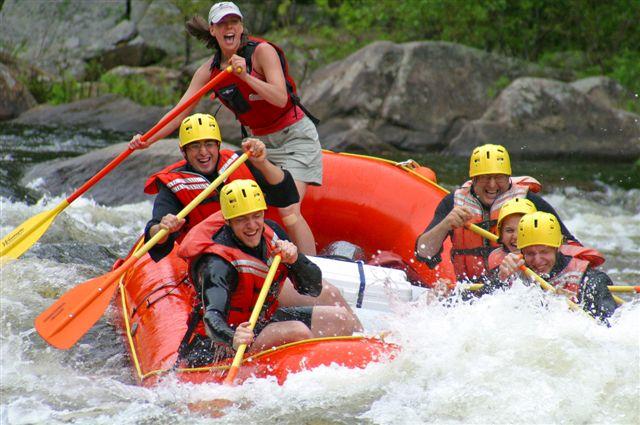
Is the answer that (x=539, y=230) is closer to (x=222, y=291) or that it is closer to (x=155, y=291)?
(x=222, y=291)

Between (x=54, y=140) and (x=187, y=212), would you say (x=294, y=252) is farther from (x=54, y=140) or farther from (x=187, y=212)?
(x=54, y=140)

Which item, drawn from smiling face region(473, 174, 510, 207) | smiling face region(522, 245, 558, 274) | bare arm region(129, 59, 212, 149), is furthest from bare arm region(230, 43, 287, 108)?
smiling face region(522, 245, 558, 274)

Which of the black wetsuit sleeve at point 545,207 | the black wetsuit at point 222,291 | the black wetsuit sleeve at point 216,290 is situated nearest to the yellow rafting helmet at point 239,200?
the black wetsuit at point 222,291

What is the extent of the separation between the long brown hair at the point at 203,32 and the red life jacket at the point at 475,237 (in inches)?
63.9

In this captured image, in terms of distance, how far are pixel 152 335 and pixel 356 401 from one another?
1.33 meters

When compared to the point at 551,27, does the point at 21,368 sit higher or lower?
lower

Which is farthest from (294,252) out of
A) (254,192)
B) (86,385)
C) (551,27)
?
(551,27)

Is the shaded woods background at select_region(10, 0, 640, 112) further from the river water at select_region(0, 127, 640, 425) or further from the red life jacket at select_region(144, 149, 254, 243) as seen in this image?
the river water at select_region(0, 127, 640, 425)

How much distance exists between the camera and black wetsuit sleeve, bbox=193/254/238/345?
4.88 metres

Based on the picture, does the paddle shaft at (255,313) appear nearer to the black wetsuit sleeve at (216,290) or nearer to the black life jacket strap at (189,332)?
the black wetsuit sleeve at (216,290)

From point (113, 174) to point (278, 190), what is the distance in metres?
5.48

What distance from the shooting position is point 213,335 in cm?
489

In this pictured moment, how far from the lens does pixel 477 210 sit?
6305mm

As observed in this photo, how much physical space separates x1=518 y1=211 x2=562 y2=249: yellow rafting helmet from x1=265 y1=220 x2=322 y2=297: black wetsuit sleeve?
1.15m
